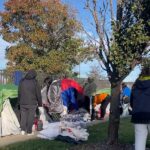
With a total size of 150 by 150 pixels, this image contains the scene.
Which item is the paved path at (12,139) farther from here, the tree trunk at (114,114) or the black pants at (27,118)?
the tree trunk at (114,114)

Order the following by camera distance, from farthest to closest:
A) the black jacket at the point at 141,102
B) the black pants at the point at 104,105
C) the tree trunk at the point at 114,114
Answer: the black pants at the point at 104,105
the tree trunk at the point at 114,114
the black jacket at the point at 141,102

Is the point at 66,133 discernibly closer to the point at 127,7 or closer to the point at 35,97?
the point at 35,97

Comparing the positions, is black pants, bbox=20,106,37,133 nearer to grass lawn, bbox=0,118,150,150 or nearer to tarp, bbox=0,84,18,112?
tarp, bbox=0,84,18,112

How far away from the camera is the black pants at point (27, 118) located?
1370 centimetres

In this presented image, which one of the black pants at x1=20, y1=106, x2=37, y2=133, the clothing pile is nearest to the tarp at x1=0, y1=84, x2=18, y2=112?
the black pants at x1=20, y1=106, x2=37, y2=133

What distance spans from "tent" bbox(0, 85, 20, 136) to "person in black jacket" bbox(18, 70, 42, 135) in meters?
0.23

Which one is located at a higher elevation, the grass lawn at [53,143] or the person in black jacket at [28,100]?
the person in black jacket at [28,100]

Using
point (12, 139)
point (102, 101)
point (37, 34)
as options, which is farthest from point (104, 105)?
point (37, 34)

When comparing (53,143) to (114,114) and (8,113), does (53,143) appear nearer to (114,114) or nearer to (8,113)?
(114,114)

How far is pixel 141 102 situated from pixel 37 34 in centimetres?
2776

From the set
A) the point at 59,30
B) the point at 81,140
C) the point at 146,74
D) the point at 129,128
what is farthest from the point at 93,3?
the point at 59,30

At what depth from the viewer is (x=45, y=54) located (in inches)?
1467

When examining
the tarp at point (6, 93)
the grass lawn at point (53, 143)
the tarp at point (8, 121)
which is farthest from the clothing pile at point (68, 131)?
the tarp at point (6, 93)

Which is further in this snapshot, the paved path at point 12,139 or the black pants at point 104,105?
the black pants at point 104,105
